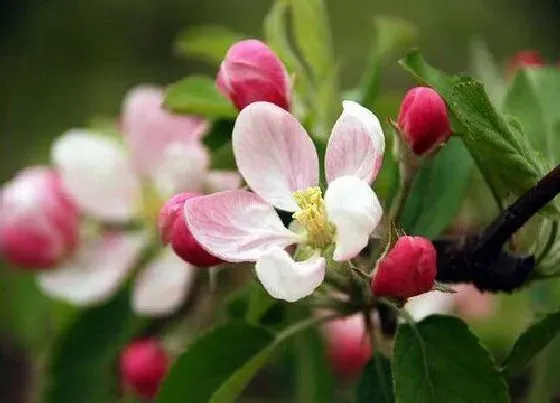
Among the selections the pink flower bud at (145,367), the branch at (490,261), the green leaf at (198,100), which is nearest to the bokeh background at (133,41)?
the pink flower bud at (145,367)

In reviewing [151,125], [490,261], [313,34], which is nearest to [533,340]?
[490,261]

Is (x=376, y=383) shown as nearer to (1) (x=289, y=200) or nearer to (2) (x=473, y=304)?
(1) (x=289, y=200)

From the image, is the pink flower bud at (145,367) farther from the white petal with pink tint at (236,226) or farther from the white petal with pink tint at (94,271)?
the white petal with pink tint at (236,226)

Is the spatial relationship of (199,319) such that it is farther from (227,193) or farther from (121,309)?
(227,193)

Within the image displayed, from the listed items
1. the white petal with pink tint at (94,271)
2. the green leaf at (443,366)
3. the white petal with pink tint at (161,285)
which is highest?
the green leaf at (443,366)

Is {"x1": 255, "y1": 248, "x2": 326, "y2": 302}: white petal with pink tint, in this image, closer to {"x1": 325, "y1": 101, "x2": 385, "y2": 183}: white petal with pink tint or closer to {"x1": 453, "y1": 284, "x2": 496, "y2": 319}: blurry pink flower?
{"x1": 325, "y1": 101, "x2": 385, "y2": 183}: white petal with pink tint

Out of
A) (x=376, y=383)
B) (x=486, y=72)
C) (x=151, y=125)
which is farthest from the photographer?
(x=486, y=72)
